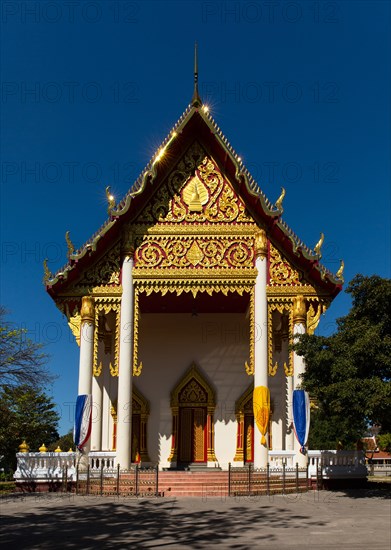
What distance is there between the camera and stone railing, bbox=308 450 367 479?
15664mm

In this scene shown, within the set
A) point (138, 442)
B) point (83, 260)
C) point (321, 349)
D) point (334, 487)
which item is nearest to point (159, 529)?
point (321, 349)

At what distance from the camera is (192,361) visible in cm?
1973

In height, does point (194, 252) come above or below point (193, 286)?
above

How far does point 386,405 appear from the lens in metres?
11.9

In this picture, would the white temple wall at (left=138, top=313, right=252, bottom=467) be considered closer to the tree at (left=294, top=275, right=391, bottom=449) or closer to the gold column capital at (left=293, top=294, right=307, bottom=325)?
the gold column capital at (left=293, top=294, right=307, bottom=325)

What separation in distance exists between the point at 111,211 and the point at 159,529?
9.71 m

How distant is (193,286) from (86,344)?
3.29 metres

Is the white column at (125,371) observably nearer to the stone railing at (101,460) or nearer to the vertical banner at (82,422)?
the stone railing at (101,460)

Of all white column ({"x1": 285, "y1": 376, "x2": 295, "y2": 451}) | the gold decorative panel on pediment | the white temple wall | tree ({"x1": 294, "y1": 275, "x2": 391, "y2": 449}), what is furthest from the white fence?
the gold decorative panel on pediment

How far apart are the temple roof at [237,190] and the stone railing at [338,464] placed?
425 centimetres

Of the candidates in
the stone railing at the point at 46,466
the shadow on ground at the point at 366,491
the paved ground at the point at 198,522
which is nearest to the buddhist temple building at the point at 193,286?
the stone railing at the point at 46,466

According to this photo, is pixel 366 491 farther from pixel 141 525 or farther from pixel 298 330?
pixel 141 525

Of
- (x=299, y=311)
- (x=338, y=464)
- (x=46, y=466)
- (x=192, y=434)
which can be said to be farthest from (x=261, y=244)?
(x=46, y=466)

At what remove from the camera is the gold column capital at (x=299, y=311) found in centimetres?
1628
